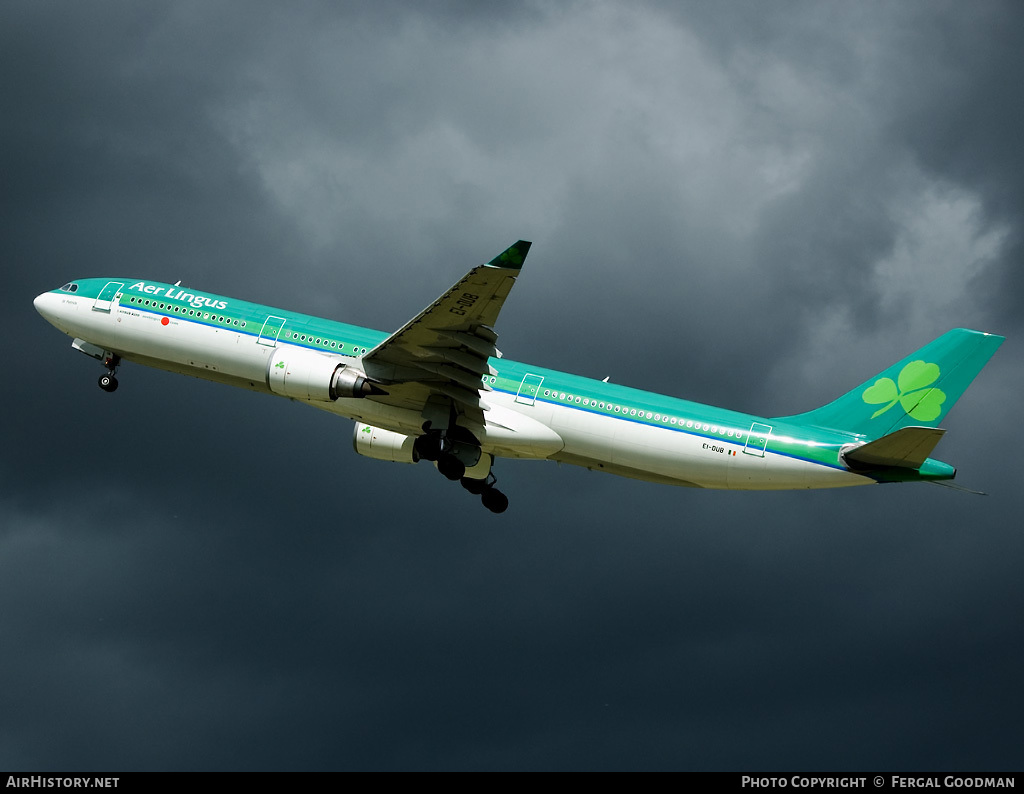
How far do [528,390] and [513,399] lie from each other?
2.06 feet

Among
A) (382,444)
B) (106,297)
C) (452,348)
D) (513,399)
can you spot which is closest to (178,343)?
(106,297)

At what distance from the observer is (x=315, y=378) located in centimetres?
4466

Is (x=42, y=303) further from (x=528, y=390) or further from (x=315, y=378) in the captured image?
(x=528, y=390)

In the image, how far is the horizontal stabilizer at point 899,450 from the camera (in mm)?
41997

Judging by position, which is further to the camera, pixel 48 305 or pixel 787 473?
pixel 48 305

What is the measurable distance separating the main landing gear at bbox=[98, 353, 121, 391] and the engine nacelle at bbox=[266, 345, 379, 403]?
8849 mm

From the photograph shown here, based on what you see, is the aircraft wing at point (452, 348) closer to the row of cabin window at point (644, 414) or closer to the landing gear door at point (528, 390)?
the landing gear door at point (528, 390)

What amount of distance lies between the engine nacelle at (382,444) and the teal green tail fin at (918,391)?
14.9 meters

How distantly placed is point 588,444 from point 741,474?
5.39 m

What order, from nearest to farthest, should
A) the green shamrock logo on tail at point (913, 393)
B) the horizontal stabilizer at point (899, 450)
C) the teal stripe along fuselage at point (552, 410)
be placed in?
1. the horizontal stabilizer at point (899, 450)
2. the teal stripe along fuselage at point (552, 410)
3. the green shamrock logo on tail at point (913, 393)

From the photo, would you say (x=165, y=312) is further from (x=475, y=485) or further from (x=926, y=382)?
(x=926, y=382)

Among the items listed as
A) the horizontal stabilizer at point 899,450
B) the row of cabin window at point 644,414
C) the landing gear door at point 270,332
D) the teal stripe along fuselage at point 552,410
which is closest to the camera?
the horizontal stabilizer at point 899,450

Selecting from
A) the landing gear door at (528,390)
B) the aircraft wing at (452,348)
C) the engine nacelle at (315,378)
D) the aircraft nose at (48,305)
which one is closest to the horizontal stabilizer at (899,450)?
the landing gear door at (528,390)
